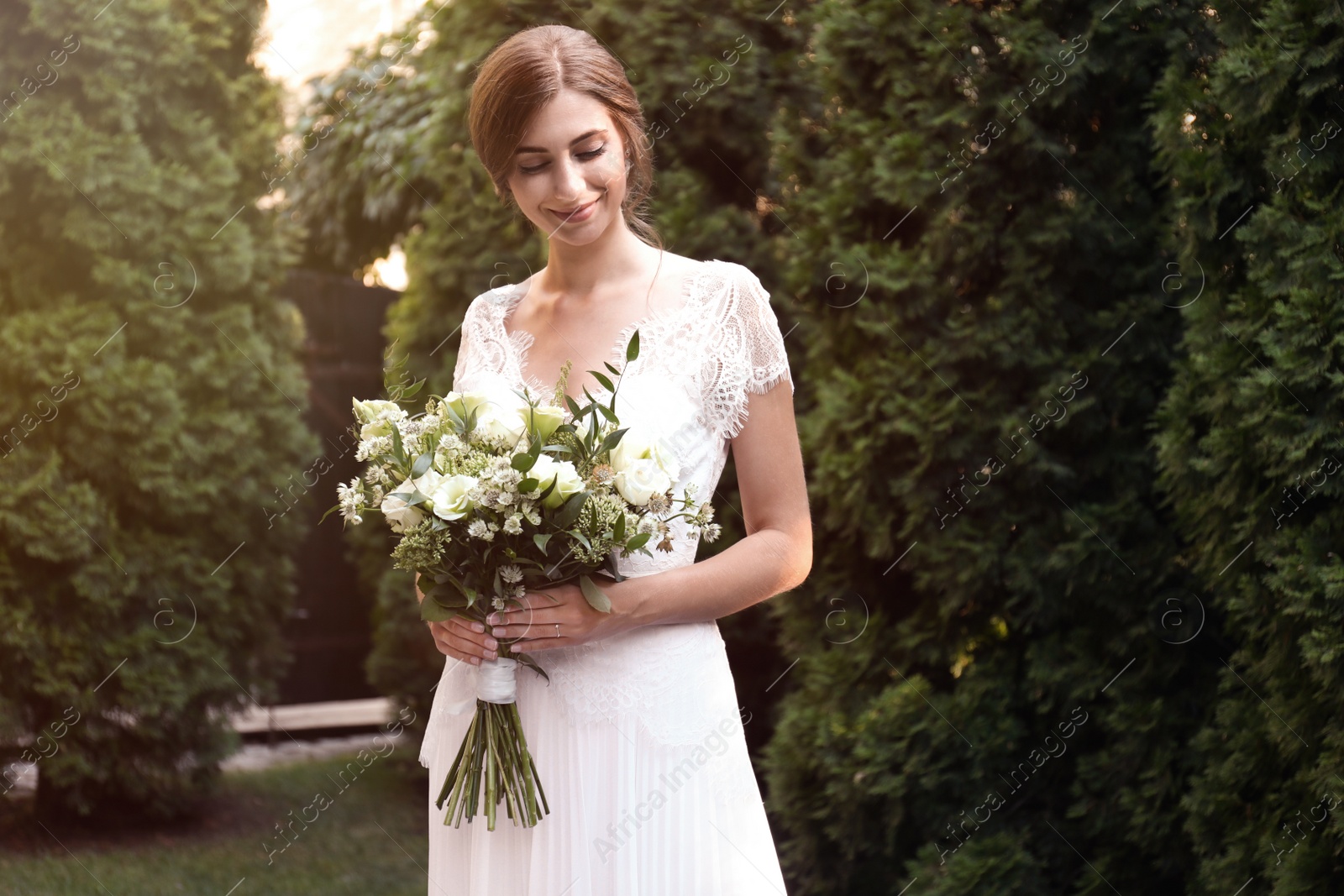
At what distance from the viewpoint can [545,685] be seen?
2254 mm

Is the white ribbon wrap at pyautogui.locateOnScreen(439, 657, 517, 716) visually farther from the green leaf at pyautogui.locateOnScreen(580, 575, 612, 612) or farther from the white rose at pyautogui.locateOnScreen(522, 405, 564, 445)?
the white rose at pyautogui.locateOnScreen(522, 405, 564, 445)

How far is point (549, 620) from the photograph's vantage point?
2.07 metres

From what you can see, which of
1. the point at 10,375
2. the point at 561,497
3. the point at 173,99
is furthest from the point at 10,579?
the point at 561,497

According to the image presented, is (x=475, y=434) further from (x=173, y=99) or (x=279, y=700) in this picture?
(x=279, y=700)

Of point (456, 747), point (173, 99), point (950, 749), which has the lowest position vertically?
point (950, 749)

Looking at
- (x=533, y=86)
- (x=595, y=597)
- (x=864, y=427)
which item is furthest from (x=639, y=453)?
(x=864, y=427)

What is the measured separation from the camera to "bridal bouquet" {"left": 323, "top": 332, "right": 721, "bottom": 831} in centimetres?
192

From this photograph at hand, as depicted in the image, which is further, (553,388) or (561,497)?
(553,388)

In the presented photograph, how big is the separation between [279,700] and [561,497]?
6917 mm

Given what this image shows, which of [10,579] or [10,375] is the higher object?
[10,375]

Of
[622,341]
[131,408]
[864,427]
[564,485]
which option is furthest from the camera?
[131,408]

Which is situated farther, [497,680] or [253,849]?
[253,849]

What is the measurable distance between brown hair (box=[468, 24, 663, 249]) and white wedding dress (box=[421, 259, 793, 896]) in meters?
0.41

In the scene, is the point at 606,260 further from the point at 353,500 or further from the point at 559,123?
the point at 353,500
